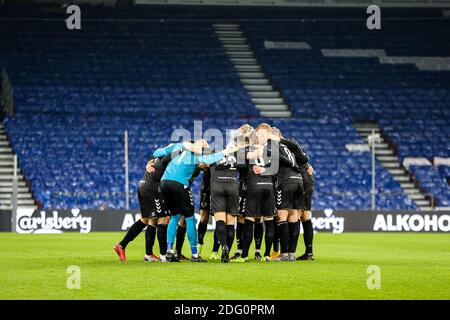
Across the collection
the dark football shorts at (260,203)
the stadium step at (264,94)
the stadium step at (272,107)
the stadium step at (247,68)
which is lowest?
the dark football shorts at (260,203)

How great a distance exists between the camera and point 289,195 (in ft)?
59.8

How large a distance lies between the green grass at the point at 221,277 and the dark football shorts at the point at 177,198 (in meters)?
0.93

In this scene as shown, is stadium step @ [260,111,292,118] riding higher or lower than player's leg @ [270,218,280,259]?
higher

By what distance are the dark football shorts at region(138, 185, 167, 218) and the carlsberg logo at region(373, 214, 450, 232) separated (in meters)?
18.9

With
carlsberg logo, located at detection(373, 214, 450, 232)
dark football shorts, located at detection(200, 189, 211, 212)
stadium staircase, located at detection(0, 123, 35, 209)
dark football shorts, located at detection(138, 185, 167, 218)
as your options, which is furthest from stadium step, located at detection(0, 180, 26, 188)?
dark football shorts, located at detection(138, 185, 167, 218)

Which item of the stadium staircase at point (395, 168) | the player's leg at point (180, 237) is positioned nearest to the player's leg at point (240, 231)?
the player's leg at point (180, 237)

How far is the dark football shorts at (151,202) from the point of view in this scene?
700 inches

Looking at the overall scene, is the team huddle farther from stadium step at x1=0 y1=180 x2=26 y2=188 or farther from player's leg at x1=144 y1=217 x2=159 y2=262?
stadium step at x1=0 y1=180 x2=26 y2=188

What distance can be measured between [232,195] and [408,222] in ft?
63.8

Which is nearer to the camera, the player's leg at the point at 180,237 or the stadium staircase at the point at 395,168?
the player's leg at the point at 180,237

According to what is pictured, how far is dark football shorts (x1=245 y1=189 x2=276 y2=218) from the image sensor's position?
17719 mm

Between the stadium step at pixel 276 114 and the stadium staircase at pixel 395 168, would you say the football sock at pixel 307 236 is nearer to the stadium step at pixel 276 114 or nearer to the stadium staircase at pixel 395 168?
the stadium staircase at pixel 395 168

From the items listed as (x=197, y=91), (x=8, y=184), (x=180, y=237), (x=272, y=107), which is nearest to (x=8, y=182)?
(x=8, y=184)

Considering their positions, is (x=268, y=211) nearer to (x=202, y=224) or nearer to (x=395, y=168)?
(x=202, y=224)
